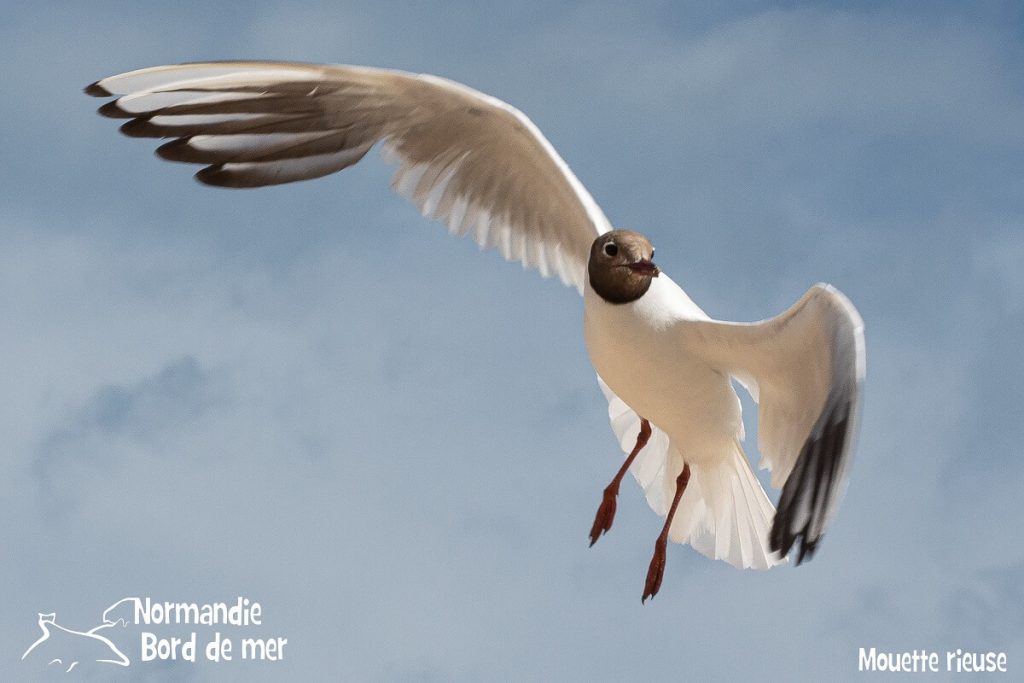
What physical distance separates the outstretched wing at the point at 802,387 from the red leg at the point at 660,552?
0.51 metres

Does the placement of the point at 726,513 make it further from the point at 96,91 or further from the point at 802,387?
the point at 96,91

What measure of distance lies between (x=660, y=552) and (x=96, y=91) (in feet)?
7.69

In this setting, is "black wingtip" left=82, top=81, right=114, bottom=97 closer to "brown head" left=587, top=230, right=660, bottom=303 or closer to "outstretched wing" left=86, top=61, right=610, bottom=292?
"outstretched wing" left=86, top=61, right=610, bottom=292

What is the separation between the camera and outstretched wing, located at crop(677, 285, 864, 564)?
3641 millimetres

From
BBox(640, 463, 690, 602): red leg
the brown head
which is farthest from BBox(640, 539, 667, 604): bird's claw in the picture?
the brown head

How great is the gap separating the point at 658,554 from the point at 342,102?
185 centimetres

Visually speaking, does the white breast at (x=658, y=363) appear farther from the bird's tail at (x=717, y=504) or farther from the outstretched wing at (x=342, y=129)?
the outstretched wing at (x=342, y=129)

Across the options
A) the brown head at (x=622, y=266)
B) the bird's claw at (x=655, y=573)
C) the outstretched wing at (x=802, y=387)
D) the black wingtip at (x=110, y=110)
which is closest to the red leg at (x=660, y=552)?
the bird's claw at (x=655, y=573)

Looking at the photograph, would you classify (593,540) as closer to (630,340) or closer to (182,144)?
(630,340)

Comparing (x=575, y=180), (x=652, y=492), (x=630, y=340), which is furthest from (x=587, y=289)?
(x=652, y=492)

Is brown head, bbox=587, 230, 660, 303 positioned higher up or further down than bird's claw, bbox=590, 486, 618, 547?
higher up

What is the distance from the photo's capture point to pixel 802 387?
13.6ft

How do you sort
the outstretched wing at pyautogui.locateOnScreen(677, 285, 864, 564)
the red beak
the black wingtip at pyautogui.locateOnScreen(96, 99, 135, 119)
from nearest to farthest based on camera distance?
the outstretched wing at pyautogui.locateOnScreen(677, 285, 864, 564)
the red beak
the black wingtip at pyautogui.locateOnScreen(96, 99, 135, 119)

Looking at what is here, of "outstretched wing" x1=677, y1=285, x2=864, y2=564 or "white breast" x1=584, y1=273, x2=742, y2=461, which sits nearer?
"outstretched wing" x1=677, y1=285, x2=864, y2=564
